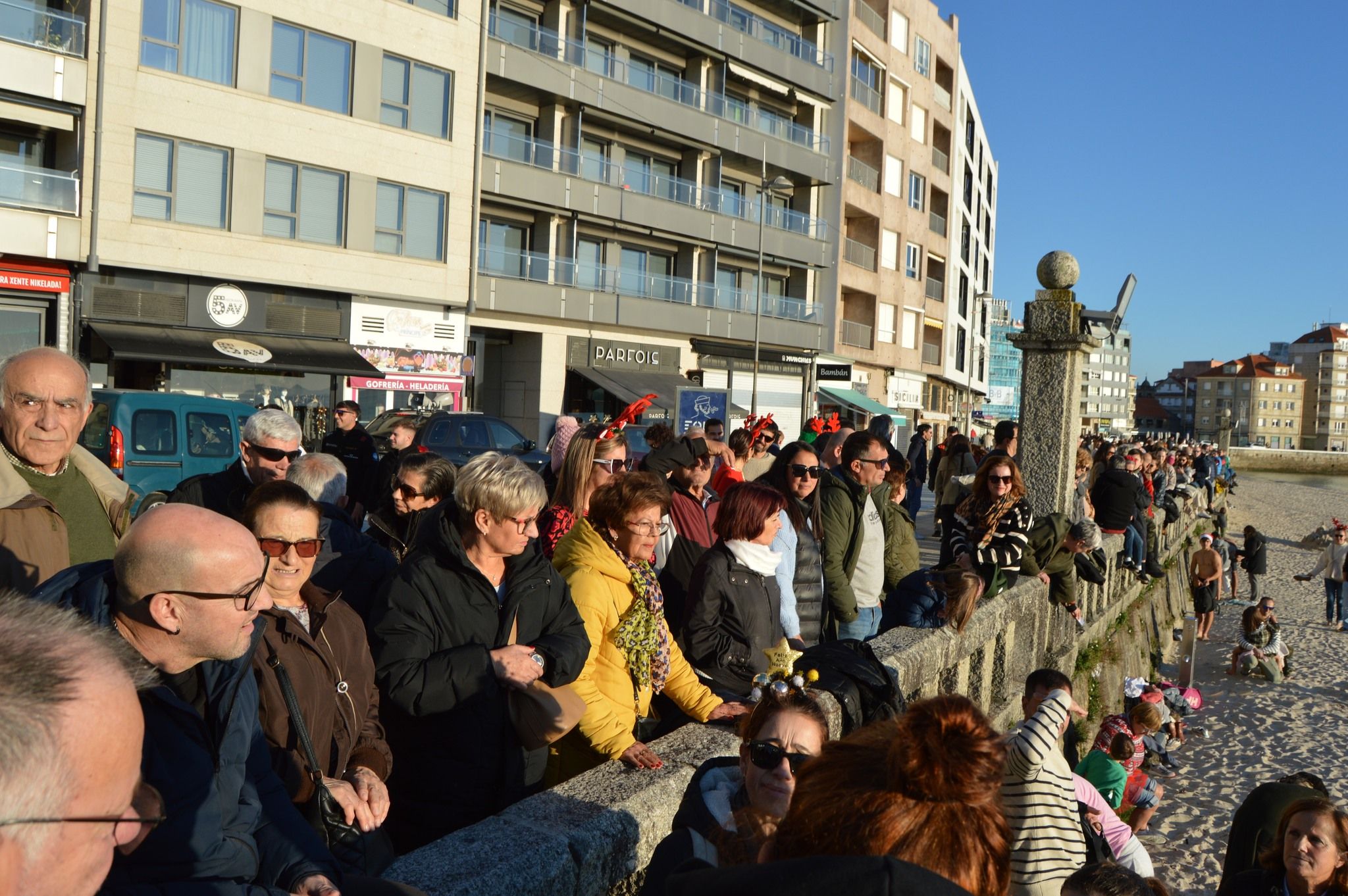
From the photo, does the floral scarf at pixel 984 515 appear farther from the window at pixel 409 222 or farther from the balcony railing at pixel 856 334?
the balcony railing at pixel 856 334

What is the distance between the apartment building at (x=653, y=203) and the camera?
26.3 metres

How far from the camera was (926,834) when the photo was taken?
1743 mm

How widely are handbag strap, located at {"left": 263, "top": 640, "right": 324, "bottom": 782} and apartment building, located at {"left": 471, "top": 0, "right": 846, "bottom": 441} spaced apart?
919 inches

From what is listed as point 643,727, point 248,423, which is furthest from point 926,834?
point 248,423

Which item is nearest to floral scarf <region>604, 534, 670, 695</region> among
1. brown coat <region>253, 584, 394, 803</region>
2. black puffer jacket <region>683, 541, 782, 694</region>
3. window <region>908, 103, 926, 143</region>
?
black puffer jacket <region>683, 541, 782, 694</region>

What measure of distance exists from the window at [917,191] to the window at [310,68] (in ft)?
83.2

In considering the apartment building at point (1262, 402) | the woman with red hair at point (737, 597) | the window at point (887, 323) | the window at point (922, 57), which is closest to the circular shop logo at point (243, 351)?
the woman with red hair at point (737, 597)

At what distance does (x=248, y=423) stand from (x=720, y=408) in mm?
11342

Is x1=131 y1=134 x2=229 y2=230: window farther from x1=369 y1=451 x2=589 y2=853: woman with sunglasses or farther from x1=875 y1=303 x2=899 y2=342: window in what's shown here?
x1=875 y1=303 x2=899 y2=342: window

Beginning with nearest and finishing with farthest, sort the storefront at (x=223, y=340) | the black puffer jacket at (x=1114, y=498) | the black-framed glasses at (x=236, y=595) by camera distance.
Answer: the black-framed glasses at (x=236, y=595) < the black puffer jacket at (x=1114, y=498) < the storefront at (x=223, y=340)

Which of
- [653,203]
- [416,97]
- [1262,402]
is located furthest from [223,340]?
[1262,402]

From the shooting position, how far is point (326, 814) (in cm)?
268

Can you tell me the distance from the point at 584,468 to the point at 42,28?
18225 millimetres

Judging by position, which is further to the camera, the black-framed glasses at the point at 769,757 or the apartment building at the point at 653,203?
the apartment building at the point at 653,203
